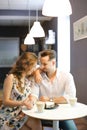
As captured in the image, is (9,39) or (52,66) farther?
(9,39)

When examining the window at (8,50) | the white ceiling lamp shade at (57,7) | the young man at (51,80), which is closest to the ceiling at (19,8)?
the window at (8,50)

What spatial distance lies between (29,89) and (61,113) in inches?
18.9

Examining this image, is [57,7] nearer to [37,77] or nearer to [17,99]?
[37,77]

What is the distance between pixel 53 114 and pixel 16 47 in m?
8.41

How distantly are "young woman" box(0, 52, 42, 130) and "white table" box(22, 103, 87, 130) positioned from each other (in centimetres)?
16

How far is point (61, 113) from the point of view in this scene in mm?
1965

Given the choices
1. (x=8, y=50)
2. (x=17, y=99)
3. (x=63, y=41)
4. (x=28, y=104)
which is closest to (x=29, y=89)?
(x=17, y=99)

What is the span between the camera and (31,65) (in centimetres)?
231

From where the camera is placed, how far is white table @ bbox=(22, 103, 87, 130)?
185 cm

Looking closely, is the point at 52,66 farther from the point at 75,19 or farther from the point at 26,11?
the point at 26,11

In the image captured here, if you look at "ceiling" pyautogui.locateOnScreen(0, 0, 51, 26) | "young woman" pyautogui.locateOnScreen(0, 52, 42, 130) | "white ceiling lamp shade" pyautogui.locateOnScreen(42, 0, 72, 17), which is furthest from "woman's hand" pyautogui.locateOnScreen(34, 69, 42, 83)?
"ceiling" pyautogui.locateOnScreen(0, 0, 51, 26)

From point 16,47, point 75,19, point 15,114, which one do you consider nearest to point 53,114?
point 15,114

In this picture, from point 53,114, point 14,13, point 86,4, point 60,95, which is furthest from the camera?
point 14,13

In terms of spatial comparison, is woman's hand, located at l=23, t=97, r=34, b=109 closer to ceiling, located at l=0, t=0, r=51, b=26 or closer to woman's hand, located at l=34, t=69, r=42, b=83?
woman's hand, located at l=34, t=69, r=42, b=83
